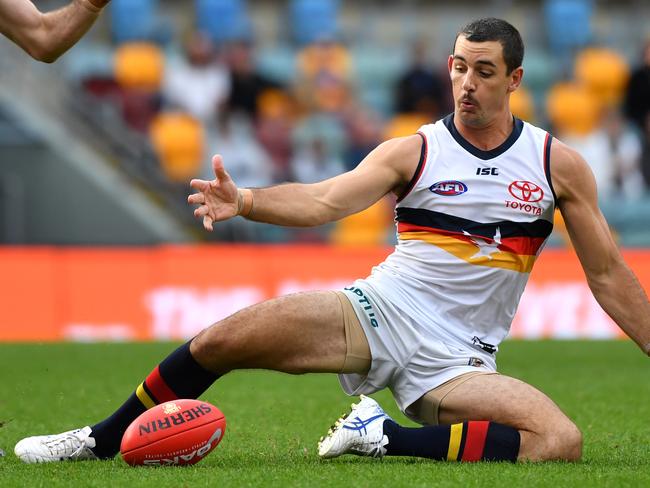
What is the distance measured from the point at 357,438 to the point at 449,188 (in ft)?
4.18

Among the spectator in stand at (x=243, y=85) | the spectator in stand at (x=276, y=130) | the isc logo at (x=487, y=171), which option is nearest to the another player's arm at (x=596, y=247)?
the isc logo at (x=487, y=171)

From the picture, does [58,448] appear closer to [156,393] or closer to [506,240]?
[156,393]

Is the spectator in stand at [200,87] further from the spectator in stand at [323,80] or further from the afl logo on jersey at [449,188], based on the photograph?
the afl logo on jersey at [449,188]

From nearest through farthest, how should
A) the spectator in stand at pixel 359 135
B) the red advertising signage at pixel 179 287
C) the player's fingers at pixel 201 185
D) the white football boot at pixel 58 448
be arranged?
the player's fingers at pixel 201 185
the white football boot at pixel 58 448
the red advertising signage at pixel 179 287
the spectator in stand at pixel 359 135

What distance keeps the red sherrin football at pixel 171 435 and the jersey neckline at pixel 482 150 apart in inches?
70.2

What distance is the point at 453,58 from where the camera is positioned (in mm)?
6230

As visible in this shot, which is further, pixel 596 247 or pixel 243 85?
pixel 243 85

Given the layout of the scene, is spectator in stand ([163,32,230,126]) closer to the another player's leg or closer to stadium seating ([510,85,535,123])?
stadium seating ([510,85,535,123])

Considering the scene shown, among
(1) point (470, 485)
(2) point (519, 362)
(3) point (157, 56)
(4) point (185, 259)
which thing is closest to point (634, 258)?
(2) point (519, 362)

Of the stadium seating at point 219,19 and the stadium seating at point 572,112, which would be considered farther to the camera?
the stadium seating at point 219,19

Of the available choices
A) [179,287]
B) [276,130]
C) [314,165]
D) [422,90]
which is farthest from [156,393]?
[422,90]

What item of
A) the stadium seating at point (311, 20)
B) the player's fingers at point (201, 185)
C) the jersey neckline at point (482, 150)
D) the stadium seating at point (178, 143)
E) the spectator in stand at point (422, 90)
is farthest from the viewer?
the stadium seating at point (311, 20)

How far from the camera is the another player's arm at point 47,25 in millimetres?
5969

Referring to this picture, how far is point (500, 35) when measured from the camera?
6.19 m
